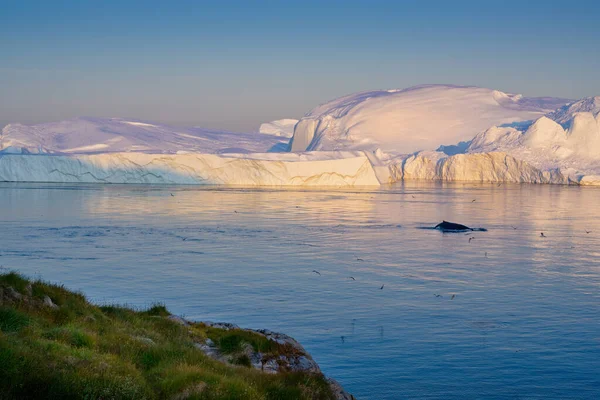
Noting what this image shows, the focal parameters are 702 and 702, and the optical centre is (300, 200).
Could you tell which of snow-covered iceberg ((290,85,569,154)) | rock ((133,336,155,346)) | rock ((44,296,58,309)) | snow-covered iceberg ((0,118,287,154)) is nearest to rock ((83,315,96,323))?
rock ((44,296,58,309))

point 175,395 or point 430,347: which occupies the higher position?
point 175,395

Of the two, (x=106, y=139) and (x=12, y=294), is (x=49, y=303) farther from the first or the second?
(x=106, y=139)

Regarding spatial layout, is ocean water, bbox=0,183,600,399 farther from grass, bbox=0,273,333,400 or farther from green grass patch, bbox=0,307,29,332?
green grass patch, bbox=0,307,29,332

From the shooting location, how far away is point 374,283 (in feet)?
58.5

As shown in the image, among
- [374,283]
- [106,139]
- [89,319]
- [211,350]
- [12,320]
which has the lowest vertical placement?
[374,283]

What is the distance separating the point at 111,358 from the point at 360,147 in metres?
113

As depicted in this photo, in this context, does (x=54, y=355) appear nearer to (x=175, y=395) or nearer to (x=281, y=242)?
(x=175, y=395)

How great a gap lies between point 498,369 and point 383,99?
134m

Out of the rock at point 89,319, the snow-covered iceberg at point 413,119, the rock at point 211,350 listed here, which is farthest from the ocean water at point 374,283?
the snow-covered iceberg at point 413,119

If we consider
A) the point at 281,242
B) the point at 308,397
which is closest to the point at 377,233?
the point at 281,242

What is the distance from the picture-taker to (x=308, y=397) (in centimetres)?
679

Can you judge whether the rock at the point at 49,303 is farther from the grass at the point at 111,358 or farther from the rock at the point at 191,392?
the rock at the point at 191,392

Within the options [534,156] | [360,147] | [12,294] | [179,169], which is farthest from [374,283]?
[360,147]

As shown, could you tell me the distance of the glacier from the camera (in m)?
68.9
